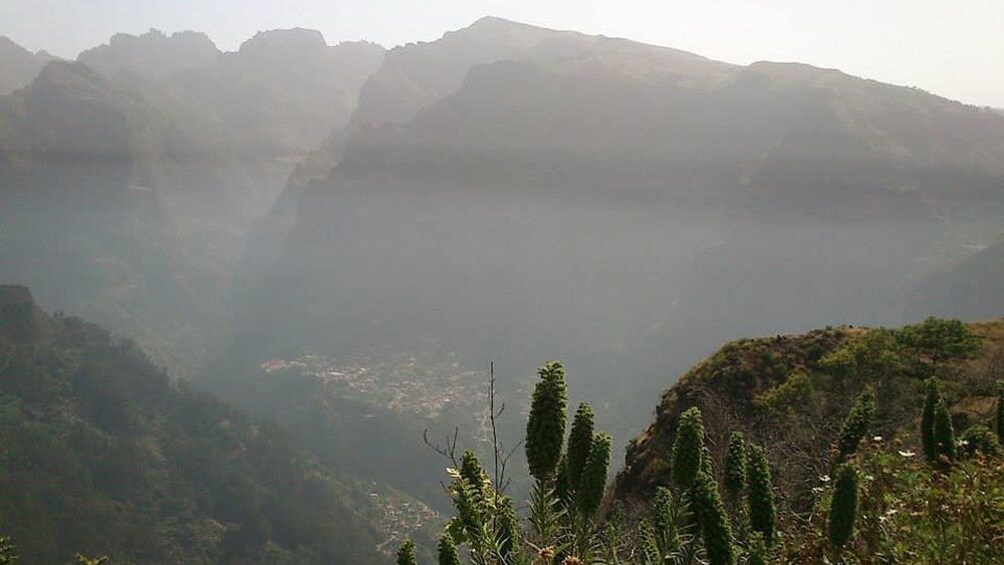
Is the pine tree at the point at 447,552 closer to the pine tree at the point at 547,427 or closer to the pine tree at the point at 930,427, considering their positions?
the pine tree at the point at 547,427

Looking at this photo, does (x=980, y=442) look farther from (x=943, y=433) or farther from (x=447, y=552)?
(x=447, y=552)

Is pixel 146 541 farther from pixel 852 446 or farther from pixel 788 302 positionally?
pixel 788 302

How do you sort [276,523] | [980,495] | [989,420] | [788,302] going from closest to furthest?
[980,495], [989,420], [276,523], [788,302]

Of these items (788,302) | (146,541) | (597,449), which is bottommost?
(146,541)

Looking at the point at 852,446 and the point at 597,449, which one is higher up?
the point at 597,449

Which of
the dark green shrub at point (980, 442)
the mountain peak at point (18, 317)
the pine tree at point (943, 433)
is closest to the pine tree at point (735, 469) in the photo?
the pine tree at point (943, 433)

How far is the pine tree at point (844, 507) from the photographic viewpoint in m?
7.22

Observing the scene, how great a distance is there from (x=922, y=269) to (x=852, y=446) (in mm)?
188142

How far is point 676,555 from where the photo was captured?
224 inches

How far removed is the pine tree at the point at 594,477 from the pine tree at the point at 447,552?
168cm

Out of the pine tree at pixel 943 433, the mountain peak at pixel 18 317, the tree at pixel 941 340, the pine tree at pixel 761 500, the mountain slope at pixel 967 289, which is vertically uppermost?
the pine tree at pixel 761 500

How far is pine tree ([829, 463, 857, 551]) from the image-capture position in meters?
7.22

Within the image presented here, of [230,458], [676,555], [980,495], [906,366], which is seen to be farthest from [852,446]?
[230,458]

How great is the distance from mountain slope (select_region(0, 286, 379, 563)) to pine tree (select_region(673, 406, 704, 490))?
93300mm
